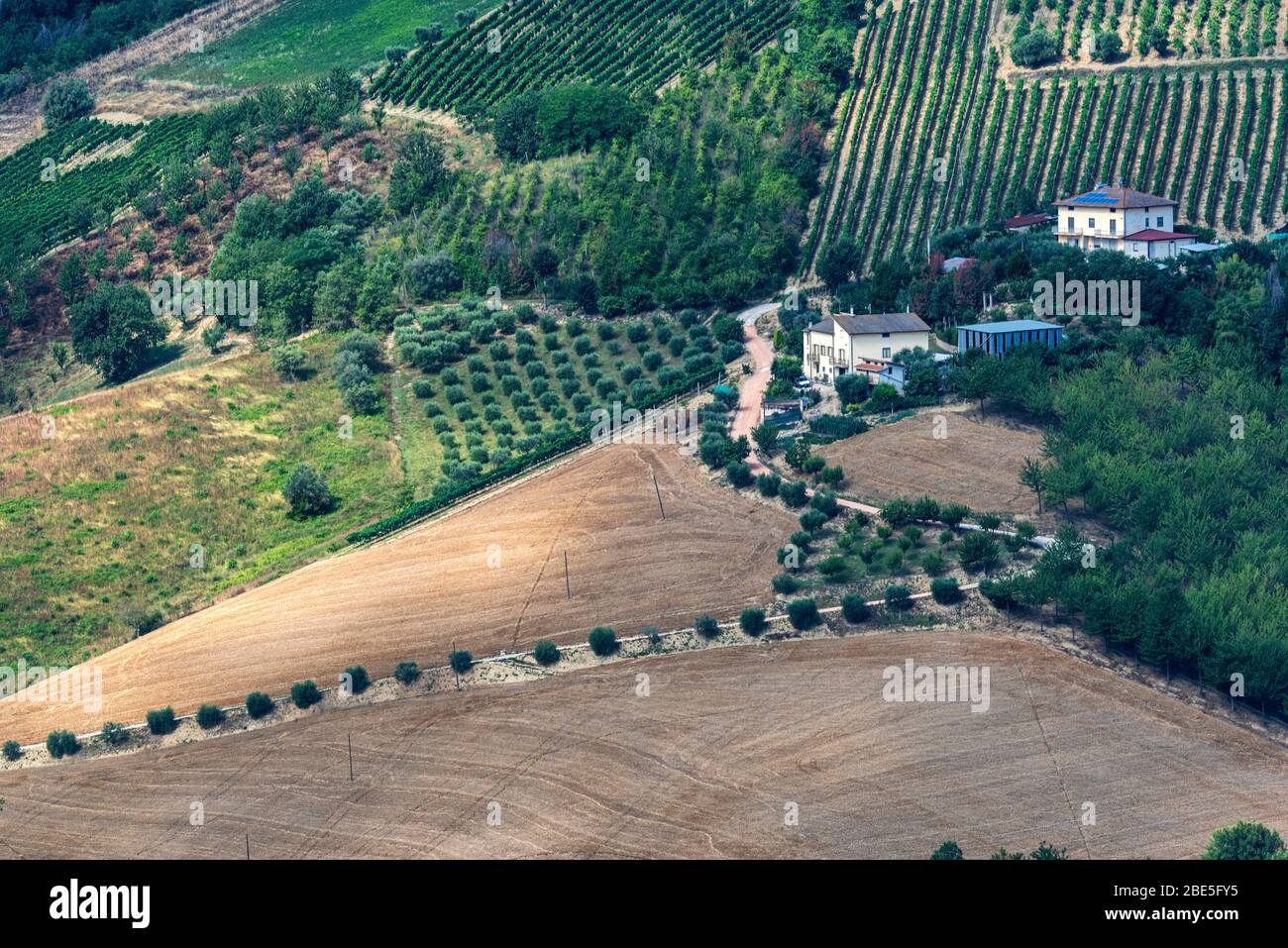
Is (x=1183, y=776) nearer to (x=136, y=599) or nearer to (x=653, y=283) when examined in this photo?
(x=136, y=599)

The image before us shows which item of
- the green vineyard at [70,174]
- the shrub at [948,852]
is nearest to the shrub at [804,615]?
the shrub at [948,852]

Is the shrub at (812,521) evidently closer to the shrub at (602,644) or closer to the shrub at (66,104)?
the shrub at (602,644)

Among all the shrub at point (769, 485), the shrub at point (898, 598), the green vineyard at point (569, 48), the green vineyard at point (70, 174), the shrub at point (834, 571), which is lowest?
the shrub at point (898, 598)

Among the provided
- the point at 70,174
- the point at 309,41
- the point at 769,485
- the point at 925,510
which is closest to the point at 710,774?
the point at 925,510

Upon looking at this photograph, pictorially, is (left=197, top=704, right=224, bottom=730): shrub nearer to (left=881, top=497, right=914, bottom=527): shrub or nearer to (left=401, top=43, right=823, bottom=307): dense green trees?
(left=881, top=497, right=914, bottom=527): shrub

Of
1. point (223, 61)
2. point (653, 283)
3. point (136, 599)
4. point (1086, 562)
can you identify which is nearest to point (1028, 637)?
point (1086, 562)

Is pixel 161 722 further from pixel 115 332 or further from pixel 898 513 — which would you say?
pixel 115 332

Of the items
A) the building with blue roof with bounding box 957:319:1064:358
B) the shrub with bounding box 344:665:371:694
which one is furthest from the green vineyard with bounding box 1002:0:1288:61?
the shrub with bounding box 344:665:371:694

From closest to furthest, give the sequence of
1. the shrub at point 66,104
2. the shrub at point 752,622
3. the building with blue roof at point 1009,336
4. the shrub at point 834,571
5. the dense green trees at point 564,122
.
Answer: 1. the shrub at point 752,622
2. the shrub at point 834,571
3. the building with blue roof at point 1009,336
4. the dense green trees at point 564,122
5. the shrub at point 66,104
